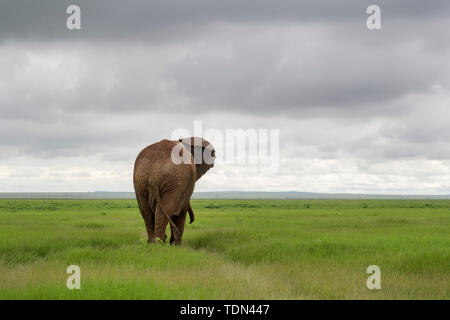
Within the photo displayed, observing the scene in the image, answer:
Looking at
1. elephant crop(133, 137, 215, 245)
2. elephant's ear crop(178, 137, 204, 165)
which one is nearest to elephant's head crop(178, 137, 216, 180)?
elephant's ear crop(178, 137, 204, 165)

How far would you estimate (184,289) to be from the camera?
6.69 metres

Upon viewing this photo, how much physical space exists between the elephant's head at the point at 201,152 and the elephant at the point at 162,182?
131 cm

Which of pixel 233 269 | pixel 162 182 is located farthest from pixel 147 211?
pixel 233 269

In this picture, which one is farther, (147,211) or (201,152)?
(201,152)

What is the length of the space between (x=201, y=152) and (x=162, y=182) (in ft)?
8.42

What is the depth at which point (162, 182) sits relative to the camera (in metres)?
11.9

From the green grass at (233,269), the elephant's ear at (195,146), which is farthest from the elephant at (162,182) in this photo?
the elephant's ear at (195,146)

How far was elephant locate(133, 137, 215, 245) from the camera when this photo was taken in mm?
11891

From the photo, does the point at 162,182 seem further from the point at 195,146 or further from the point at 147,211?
the point at 195,146

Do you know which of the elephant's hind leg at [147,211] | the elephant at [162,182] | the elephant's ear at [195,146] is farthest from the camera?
the elephant's ear at [195,146]

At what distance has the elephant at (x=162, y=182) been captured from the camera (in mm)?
11891

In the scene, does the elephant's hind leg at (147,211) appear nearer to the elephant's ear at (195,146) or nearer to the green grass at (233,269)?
the green grass at (233,269)

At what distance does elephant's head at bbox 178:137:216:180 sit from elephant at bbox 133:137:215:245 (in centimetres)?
131
